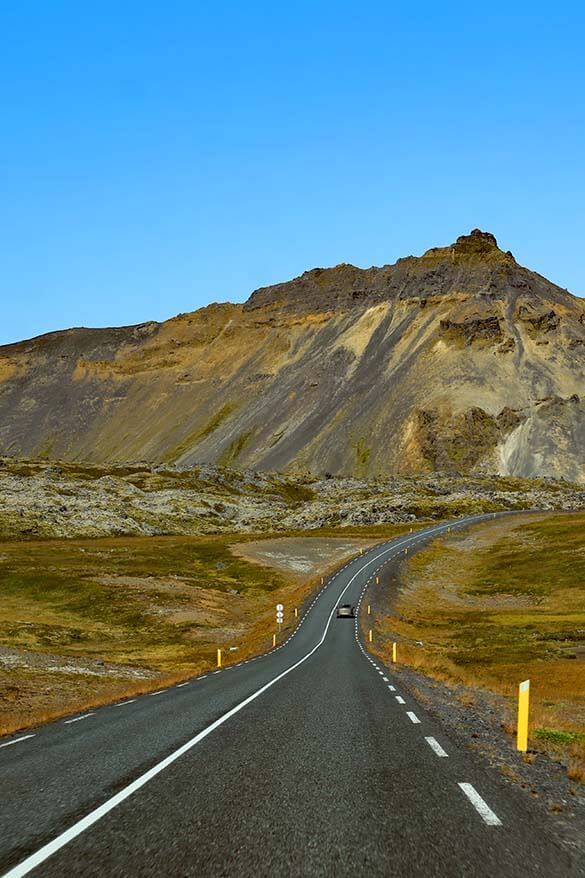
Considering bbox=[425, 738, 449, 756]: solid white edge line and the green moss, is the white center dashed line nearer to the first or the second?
bbox=[425, 738, 449, 756]: solid white edge line

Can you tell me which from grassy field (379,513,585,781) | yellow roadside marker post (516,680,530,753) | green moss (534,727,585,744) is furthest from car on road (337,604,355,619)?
yellow roadside marker post (516,680,530,753)

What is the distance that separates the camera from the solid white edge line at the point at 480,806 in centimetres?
772

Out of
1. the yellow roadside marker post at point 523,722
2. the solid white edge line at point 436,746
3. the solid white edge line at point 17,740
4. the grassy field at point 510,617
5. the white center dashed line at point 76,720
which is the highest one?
the yellow roadside marker post at point 523,722

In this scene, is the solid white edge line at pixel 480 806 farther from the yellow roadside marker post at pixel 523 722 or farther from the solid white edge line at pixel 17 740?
the solid white edge line at pixel 17 740

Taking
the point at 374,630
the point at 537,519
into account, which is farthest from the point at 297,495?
the point at 374,630

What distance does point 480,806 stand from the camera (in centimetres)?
828

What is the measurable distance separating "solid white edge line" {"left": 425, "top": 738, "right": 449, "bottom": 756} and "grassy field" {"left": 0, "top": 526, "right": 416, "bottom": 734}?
9.47 m

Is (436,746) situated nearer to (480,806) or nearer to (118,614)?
(480,806)

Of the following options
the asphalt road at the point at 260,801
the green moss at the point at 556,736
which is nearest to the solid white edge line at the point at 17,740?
the asphalt road at the point at 260,801

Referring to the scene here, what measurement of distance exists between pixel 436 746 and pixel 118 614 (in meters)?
61.8

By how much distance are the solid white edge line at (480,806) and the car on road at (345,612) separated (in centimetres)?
6090

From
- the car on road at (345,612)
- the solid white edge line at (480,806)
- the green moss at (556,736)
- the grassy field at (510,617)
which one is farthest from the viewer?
the car on road at (345,612)

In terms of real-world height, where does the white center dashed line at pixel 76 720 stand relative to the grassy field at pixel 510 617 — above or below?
above

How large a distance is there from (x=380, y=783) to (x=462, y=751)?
10.4ft
